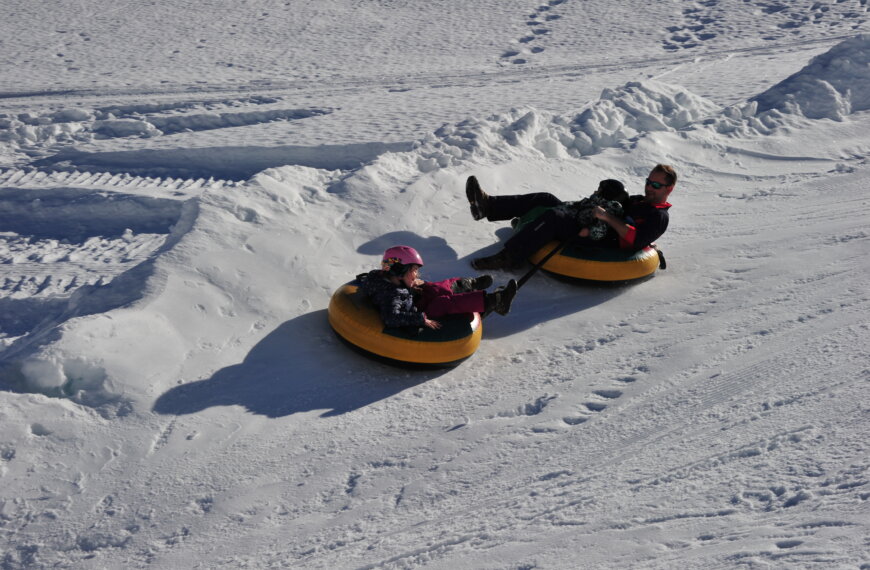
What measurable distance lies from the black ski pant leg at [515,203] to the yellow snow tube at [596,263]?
48cm

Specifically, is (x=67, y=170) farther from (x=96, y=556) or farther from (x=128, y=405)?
(x=96, y=556)

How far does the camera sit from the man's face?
6438mm

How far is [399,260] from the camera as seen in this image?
5391mm

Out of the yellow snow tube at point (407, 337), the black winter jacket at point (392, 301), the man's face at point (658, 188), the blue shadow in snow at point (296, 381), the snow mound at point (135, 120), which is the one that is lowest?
the snow mound at point (135, 120)

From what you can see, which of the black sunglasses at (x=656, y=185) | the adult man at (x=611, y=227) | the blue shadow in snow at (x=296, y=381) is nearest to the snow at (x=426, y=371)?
the blue shadow in snow at (x=296, y=381)

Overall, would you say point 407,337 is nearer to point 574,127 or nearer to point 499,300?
point 499,300

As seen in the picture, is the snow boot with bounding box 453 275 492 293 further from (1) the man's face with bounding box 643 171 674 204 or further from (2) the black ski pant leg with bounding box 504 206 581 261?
(1) the man's face with bounding box 643 171 674 204

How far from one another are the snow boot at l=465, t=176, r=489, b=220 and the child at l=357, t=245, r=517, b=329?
1.30 m

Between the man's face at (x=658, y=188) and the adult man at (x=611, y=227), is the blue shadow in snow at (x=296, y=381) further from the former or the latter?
the man's face at (x=658, y=188)

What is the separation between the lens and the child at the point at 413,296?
532 cm

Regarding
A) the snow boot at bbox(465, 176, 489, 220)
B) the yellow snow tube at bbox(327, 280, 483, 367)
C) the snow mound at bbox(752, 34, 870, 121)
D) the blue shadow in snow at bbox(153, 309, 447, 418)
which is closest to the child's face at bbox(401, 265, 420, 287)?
the yellow snow tube at bbox(327, 280, 483, 367)

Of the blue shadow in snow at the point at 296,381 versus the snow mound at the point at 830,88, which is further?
the snow mound at the point at 830,88

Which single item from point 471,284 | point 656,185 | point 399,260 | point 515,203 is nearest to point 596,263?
point 656,185

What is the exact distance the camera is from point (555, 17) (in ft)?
53.3
